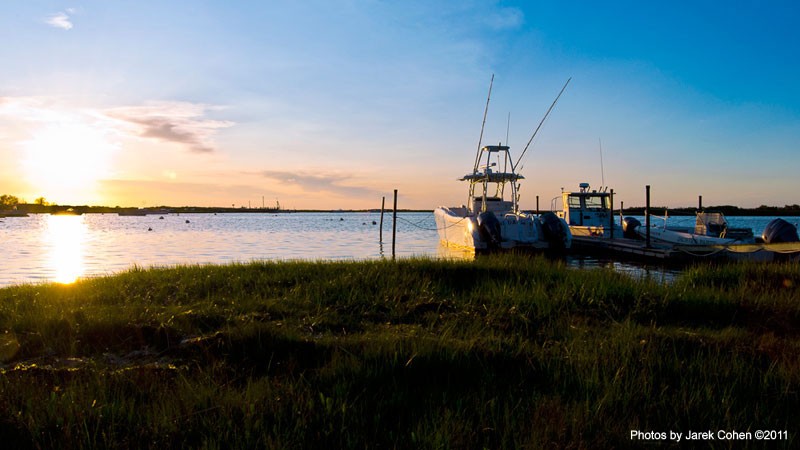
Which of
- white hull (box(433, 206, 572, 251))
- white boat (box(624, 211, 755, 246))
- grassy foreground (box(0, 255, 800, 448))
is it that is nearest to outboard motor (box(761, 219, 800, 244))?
white boat (box(624, 211, 755, 246))

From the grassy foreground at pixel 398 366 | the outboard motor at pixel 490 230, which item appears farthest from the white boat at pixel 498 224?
the grassy foreground at pixel 398 366

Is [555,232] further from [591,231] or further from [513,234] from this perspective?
[591,231]

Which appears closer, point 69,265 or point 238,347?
point 238,347

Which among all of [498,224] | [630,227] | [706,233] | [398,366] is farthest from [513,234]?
[398,366]

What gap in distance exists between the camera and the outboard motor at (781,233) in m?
22.5

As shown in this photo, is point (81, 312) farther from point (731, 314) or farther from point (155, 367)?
point (731, 314)

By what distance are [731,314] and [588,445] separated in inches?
232

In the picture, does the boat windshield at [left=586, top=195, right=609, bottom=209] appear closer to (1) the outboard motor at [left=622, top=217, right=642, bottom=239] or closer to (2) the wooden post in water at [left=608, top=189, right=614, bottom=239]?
(2) the wooden post in water at [left=608, top=189, right=614, bottom=239]

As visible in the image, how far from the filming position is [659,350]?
545 cm

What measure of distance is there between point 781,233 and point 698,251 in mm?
4371

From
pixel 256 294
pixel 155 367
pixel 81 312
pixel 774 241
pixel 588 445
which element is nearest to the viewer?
pixel 588 445

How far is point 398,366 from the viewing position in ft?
15.7

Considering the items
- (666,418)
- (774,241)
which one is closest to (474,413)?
(666,418)

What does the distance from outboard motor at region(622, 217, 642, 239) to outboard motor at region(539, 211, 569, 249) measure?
410 inches
